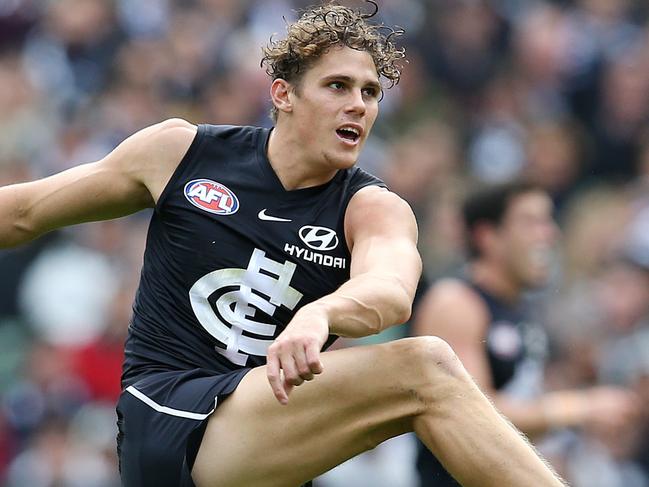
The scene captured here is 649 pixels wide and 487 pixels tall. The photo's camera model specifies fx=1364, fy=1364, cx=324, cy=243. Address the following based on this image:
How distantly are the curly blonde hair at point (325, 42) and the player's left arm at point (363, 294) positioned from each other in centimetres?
56

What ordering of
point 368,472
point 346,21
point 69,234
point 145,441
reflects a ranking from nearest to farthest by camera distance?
point 145,441 → point 346,21 → point 368,472 → point 69,234

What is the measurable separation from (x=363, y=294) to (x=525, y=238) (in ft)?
10.6

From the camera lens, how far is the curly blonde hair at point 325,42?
17.2 feet

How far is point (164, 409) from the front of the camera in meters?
4.95

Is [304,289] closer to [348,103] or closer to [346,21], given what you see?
[348,103]

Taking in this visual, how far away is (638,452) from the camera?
923 centimetres

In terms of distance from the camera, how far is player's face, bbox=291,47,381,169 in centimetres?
512

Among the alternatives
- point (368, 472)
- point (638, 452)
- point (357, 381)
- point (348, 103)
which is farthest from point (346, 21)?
point (638, 452)

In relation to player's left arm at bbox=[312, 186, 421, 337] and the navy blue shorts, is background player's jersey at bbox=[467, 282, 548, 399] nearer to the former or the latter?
player's left arm at bbox=[312, 186, 421, 337]

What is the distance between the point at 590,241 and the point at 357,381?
19.7 ft

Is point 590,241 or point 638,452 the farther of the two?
point 590,241

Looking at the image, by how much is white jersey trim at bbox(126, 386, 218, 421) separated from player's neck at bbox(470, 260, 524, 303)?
9.30 feet

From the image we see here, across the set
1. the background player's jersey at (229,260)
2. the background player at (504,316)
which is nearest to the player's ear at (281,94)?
the background player's jersey at (229,260)

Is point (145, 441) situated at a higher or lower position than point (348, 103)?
lower
